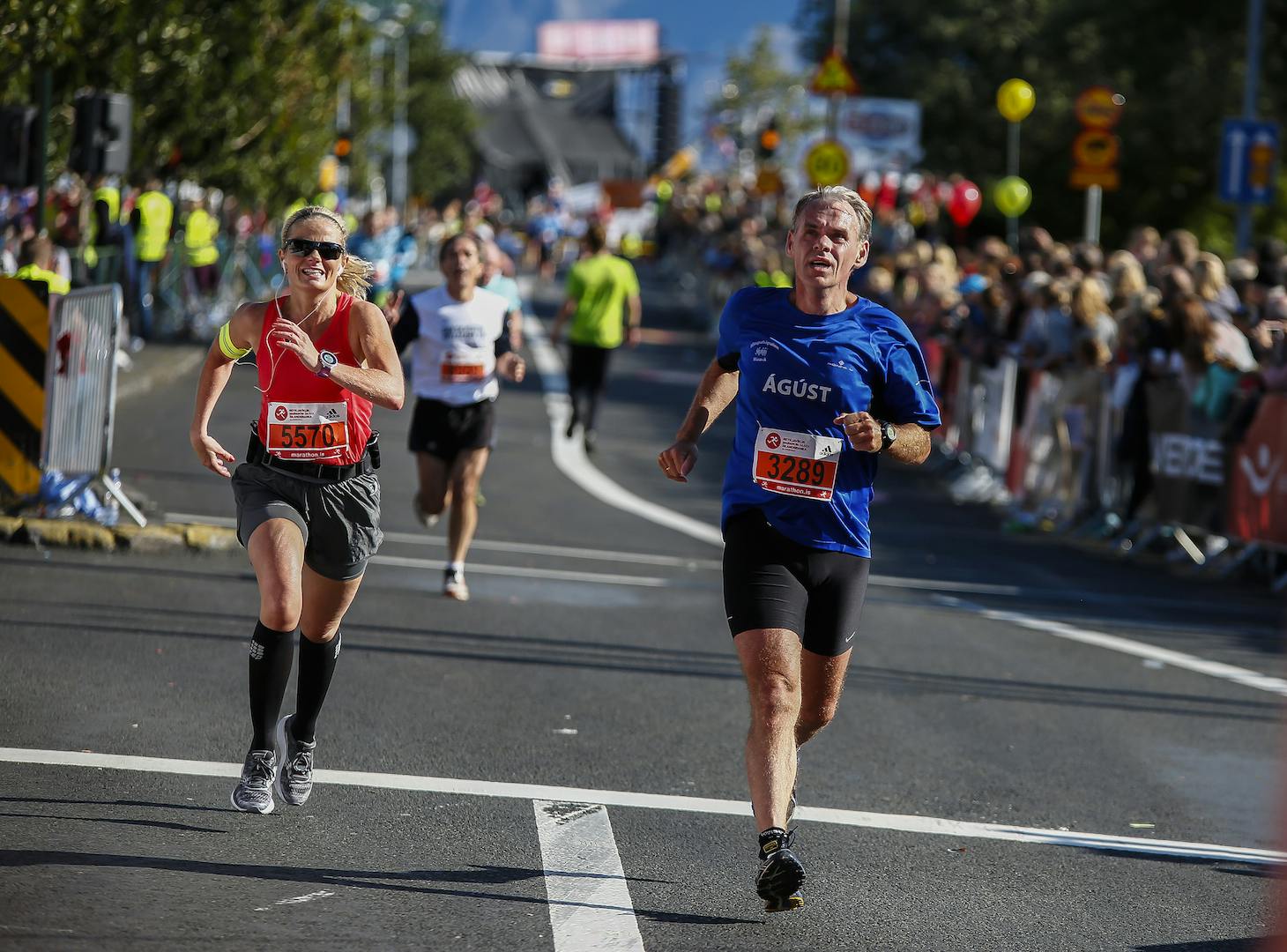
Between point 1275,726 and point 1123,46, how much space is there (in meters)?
44.0

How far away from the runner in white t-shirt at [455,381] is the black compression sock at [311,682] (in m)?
4.54

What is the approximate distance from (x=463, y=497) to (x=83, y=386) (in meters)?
2.67

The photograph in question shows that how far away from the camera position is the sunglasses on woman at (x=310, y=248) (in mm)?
6152

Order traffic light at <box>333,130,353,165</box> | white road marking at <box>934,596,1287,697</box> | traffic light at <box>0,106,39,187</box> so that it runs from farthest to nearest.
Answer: traffic light at <box>333,130,353,165</box> → traffic light at <box>0,106,39,187</box> → white road marking at <box>934,596,1287,697</box>

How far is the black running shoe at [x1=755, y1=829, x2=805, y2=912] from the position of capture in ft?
17.3

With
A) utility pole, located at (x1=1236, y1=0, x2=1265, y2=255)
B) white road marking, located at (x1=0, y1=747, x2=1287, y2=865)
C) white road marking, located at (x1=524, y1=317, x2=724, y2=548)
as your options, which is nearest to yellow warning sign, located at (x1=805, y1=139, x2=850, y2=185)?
white road marking, located at (x1=524, y1=317, x2=724, y2=548)

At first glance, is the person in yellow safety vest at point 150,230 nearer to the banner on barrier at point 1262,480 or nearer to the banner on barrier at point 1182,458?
the banner on barrier at point 1182,458

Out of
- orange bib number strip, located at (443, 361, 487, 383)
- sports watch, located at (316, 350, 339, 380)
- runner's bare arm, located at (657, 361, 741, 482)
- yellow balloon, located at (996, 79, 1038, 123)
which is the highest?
yellow balloon, located at (996, 79, 1038, 123)

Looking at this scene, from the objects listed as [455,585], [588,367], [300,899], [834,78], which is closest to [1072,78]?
[834,78]

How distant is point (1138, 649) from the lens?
11.1 meters

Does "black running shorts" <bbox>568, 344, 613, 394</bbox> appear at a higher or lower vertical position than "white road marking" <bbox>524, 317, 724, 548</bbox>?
higher

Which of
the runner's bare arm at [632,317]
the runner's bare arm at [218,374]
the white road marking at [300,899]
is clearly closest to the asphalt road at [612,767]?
the white road marking at [300,899]

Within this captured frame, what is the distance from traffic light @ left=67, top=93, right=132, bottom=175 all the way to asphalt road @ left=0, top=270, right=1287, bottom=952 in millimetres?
6941

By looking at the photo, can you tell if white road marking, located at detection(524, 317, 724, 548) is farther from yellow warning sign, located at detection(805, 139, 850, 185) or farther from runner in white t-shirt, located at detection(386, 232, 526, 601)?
yellow warning sign, located at detection(805, 139, 850, 185)
